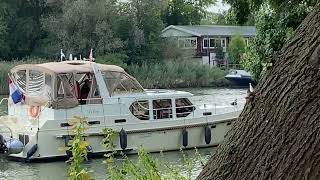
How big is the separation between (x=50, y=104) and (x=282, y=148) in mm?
17399

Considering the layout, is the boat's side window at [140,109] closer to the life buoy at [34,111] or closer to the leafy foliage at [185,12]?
the life buoy at [34,111]

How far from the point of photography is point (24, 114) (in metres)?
20.4

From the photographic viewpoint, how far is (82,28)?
50.4m

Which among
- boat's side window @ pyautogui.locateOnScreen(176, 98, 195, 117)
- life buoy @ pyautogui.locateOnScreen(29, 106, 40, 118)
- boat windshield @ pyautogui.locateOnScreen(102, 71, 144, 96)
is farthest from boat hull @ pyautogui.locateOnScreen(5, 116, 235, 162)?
boat windshield @ pyautogui.locateOnScreen(102, 71, 144, 96)

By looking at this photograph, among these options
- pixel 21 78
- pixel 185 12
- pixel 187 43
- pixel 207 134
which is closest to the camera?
pixel 207 134

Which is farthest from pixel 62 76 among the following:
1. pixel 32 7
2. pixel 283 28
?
pixel 32 7

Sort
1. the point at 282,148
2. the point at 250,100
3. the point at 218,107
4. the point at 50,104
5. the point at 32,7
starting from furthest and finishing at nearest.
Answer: the point at 32,7 < the point at 218,107 < the point at 50,104 < the point at 250,100 < the point at 282,148

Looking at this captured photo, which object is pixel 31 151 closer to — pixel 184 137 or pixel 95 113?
pixel 95 113

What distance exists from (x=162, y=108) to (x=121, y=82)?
1.45 meters

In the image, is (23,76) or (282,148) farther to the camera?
(23,76)

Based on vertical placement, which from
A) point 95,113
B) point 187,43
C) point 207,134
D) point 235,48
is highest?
point 187,43

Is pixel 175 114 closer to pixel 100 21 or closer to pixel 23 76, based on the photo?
pixel 23 76

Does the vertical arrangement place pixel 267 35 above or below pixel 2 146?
above

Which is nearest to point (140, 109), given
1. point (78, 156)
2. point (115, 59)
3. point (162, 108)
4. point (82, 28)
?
point (162, 108)
